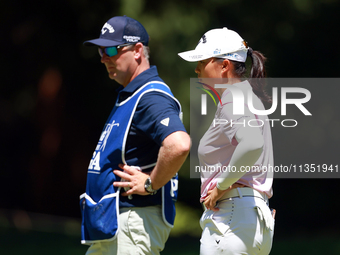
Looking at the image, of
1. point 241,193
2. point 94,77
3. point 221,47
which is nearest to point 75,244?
point 94,77

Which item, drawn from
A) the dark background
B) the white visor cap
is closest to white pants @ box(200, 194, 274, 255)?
the white visor cap

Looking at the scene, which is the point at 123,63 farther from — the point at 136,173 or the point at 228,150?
the point at 228,150

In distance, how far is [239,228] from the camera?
1844mm

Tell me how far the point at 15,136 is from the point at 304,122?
158 inches

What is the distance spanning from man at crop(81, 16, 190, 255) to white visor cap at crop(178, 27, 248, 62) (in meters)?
0.26

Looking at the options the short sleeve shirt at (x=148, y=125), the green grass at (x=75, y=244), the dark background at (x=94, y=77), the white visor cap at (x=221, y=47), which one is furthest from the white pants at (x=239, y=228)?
the dark background at (x=94, y=77)

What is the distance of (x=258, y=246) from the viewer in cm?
187

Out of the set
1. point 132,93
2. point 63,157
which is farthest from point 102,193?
point 63,157

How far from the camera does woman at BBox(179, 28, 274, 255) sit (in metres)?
1.81

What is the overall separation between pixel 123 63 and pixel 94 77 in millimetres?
3376

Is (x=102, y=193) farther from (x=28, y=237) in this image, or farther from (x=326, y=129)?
(x=326, y=129)

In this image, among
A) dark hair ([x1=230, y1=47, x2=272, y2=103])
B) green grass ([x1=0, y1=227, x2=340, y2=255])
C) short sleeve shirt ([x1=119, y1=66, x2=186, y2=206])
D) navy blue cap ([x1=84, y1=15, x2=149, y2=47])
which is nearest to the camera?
short sleeve shirt ([x1=119, y1=66, x2=186, y2=206])

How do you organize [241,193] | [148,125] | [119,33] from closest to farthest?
1. [241,193]
2. [148,125]
3. [119,33]

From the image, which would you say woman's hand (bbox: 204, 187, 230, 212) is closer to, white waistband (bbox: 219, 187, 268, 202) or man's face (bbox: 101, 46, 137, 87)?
white waistband (bbox: 219, 187, 268, 202)
